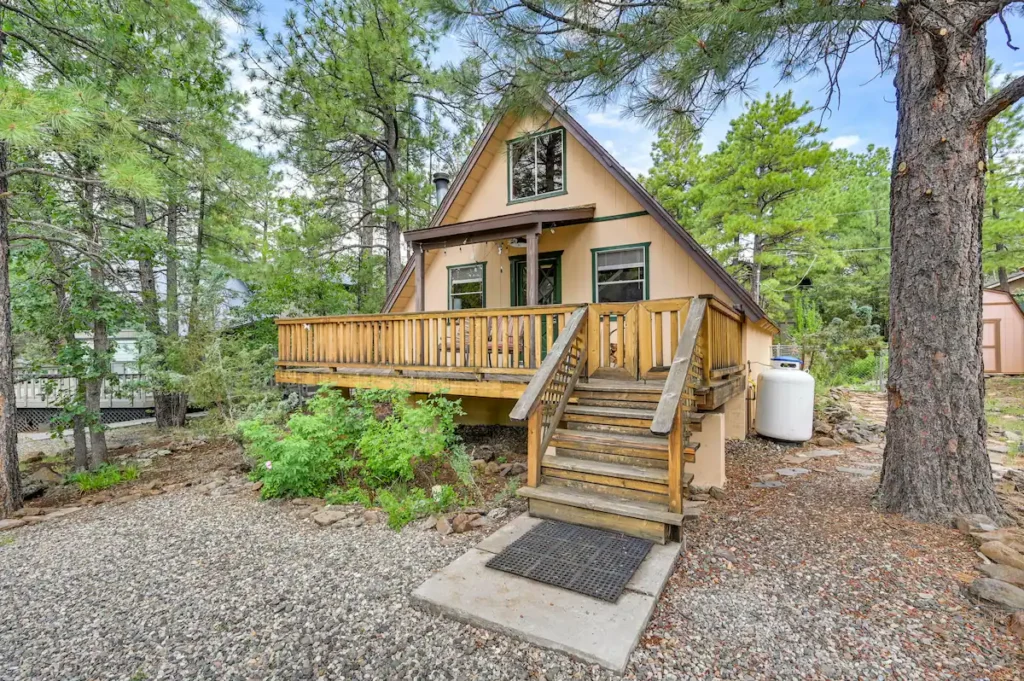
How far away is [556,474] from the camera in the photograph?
4.45 meters

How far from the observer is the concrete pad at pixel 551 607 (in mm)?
2535

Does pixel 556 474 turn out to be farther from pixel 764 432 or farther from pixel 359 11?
pixel 359 11

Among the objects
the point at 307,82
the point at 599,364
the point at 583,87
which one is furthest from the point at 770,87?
the point at 307,82

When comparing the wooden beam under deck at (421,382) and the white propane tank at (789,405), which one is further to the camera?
the white propane tank at (789,405)

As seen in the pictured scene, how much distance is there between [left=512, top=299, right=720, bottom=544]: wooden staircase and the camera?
3801mm

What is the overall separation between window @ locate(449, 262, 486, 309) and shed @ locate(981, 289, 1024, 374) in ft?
53.4

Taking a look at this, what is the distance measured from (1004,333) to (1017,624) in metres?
17.5

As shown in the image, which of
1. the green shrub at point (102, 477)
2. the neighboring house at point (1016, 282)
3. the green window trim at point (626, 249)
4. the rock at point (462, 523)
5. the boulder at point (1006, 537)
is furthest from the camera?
the neighboring house at point (1016, 282)

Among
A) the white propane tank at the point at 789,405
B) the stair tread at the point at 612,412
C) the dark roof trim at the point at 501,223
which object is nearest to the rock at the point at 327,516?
the stair tread at the point at 612,412

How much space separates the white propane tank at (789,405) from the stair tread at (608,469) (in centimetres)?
502

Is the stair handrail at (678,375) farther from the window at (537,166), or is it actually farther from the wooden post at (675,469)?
the window at (537,166)

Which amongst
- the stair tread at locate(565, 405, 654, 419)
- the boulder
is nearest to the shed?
the boulder

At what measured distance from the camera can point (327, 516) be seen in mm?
4664

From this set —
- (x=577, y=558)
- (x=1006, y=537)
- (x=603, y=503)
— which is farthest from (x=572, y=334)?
(x=1006, y=537)
